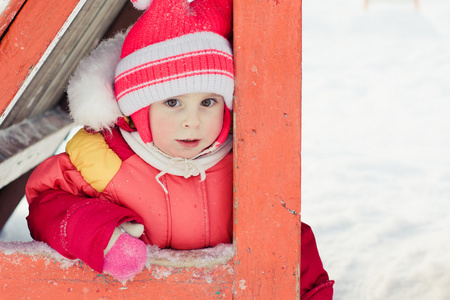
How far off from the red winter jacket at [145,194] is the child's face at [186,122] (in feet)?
0.29

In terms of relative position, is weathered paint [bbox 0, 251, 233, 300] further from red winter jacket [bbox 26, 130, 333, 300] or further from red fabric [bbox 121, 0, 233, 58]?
red fabric [bbox 121, 0, 233, 58]

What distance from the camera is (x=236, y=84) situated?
4.12 ft

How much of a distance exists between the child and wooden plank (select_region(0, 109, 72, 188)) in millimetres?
486

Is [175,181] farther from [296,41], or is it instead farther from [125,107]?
[296,41]

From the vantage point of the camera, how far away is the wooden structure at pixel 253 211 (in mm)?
1235

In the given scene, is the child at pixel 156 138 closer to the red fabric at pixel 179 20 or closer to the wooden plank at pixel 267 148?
the red fabric at pixel 179 20

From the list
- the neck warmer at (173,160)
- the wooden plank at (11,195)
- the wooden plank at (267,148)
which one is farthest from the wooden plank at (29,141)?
the wooden plank at (267,148)

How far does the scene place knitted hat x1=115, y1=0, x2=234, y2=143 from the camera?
4.65 ft

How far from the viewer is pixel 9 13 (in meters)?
1.17

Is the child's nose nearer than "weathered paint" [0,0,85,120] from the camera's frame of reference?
No

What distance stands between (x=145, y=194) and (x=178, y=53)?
376mm

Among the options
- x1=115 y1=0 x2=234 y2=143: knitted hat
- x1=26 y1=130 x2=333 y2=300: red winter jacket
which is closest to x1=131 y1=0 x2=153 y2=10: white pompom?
x1=115 y1=0 x2=234 y2=143: knitted hat

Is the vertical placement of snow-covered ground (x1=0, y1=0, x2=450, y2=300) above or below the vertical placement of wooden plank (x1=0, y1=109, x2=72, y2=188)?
below

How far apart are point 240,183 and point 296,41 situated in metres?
0.33
